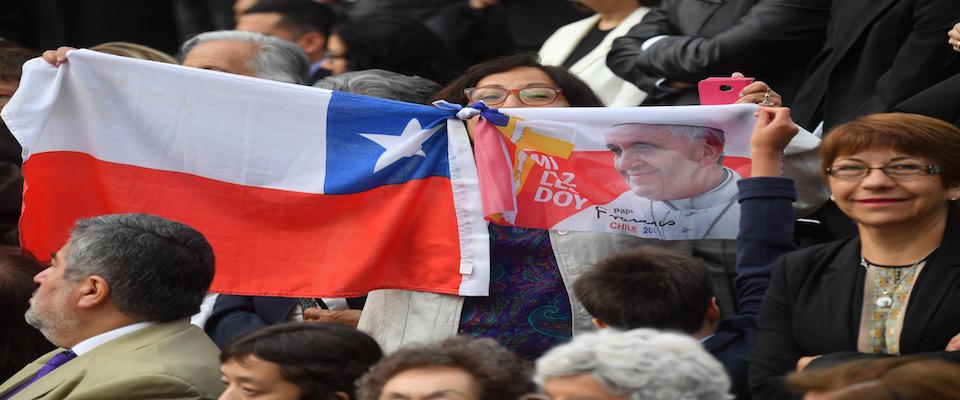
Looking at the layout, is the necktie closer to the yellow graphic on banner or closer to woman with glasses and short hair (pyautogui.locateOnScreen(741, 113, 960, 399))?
the yellow graphic on banner

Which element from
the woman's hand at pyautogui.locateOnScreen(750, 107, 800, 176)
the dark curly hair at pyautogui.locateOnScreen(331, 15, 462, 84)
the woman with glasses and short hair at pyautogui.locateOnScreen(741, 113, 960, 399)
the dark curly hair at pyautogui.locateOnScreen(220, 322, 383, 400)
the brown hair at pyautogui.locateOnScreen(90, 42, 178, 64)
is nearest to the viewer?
the woman with glasses and short hair at pyautogui.locateOnScreen(741, 113, 960, 399)

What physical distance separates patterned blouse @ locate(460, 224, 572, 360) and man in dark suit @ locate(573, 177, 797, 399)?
53 cm

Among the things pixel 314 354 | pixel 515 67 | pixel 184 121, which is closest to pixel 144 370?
pixel 314 354

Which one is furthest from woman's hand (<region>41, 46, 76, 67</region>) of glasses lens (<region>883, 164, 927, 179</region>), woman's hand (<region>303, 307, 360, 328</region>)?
glasses lens (<region>883, 164, 927, 179</region>)

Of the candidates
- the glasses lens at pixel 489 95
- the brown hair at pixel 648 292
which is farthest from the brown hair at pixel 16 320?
the brown hair at pixel 648 292

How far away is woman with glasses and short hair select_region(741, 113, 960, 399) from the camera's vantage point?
4.01 meters

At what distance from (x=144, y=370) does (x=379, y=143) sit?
1.26 m

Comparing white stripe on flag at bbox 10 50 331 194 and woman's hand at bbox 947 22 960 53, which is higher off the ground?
woman's hand at bbox 947 22 960 53

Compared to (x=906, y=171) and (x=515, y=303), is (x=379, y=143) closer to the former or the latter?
(x=515, y=303)

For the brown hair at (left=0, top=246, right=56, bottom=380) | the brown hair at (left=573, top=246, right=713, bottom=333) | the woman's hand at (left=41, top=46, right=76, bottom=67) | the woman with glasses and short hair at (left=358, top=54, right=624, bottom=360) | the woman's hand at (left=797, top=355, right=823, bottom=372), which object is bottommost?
the brown hair at (left=0, top=246, right=56, bottom=380)

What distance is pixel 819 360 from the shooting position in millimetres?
3982

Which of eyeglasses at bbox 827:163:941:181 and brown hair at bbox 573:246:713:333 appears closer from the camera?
eyeglasses at bbox 827:163:941:181

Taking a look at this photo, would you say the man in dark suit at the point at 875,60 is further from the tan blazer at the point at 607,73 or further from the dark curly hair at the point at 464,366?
the dark curly hair at the point at 464,366

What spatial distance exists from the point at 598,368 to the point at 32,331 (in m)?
2.99
